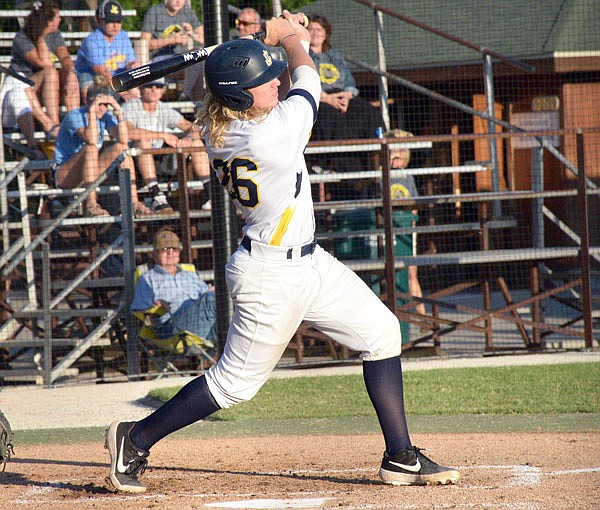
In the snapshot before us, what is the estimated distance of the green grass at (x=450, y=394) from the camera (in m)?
6.37

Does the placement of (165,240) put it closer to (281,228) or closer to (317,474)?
(317,474)

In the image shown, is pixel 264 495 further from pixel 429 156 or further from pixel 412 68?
pixel 412 68

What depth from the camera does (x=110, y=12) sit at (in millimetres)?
9953

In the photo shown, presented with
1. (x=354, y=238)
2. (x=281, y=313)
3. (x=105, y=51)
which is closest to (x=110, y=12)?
(x=105, y=51)

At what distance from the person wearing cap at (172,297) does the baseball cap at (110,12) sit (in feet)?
9.48

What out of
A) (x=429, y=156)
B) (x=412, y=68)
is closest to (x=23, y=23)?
(x=429, y=156)

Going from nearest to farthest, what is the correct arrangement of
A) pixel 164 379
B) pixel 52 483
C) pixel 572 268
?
pixel 52 483, pixel 164 379, pixel 572 268

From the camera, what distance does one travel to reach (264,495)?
423 centimetres

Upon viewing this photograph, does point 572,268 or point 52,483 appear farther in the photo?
point 572,268

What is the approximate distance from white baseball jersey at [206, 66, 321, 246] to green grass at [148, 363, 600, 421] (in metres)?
2.53

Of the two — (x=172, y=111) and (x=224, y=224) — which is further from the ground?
(x=172, y=111)

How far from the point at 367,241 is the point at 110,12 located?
359 cm

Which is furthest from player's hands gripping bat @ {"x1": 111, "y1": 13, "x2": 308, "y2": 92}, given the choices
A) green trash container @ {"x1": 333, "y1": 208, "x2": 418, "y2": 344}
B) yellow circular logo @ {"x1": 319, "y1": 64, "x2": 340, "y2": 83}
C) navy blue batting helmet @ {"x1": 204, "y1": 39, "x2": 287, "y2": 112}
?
yellow circular logo @ {"x1": 319, "y1": 64, "x2": 340, "y2": 83}

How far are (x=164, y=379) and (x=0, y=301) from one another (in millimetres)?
1855
